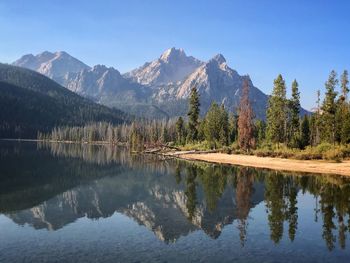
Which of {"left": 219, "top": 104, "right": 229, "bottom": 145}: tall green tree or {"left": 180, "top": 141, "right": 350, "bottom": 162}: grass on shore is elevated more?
{"left": 219, "top": 104, "right": 229, "bottom": 145}: tall green tree

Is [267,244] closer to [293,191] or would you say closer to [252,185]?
[293,191]

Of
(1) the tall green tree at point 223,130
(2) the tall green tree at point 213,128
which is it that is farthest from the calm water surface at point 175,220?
(2) the tall green tree at point 213,128

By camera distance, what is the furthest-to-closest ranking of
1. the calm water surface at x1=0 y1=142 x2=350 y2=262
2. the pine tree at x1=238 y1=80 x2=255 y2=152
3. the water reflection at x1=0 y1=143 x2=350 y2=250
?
1. the pine tree at x1=238 y1=80 x2=255 y2=152
2. the water reflection at x1=0 y1=143 x2=350 y2=250
3. the calm water surface at x1=0 y1=142 x2=350 y2=262

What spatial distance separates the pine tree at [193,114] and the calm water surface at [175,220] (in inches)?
3330

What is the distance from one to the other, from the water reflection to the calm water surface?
0.31 feet

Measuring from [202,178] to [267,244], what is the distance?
38087mm

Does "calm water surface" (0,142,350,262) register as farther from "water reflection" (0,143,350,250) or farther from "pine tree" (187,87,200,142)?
"pine tree" (187,87,200,142)

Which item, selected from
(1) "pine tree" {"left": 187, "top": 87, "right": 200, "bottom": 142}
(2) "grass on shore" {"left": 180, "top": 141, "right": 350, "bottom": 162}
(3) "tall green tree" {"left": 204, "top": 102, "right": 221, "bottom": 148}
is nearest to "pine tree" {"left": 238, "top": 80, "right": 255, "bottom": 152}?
(2) "grass on shore" {"left": 180, "top": 141, "right": 350, "bottom": 162}

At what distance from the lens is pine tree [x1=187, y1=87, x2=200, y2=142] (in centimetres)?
14500

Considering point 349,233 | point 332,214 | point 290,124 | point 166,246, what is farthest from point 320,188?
point 290,124

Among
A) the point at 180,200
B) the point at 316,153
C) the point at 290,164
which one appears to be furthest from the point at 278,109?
the point at 180,200

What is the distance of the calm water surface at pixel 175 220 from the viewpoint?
24188mm

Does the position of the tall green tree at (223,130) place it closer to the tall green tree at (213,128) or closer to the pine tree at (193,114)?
the tall green tree at (213,128)

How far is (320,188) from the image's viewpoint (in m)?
52.2
